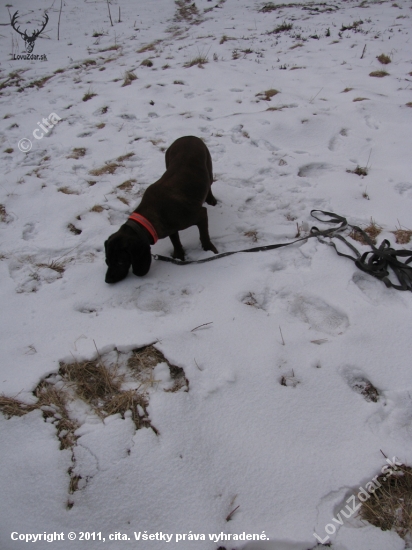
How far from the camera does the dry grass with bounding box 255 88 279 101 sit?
5191 mm

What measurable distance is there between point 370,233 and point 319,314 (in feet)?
3.55

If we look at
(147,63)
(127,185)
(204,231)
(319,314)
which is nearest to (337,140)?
(204,231)

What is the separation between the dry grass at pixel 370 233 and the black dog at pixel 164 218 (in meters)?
1.23

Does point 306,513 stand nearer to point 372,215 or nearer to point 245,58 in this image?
point 372,215

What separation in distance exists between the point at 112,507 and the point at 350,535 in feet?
3.41

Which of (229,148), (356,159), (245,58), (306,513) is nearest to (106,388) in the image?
(306,513)

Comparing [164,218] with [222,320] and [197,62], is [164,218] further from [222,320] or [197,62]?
[197,62]

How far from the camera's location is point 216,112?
195 inches

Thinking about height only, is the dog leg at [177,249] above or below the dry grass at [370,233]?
below

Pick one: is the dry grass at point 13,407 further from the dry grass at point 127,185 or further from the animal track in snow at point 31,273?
the dry grass at point 127,185

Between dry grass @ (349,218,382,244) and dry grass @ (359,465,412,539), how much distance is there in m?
1.79

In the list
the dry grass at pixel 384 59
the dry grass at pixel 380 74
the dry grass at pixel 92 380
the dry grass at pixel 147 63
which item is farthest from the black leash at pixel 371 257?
the dry grass at pixel 147 63

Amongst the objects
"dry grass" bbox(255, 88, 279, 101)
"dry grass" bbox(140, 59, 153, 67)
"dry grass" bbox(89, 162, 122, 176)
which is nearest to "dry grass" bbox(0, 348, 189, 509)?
"dry grass" bbox(89, 162, 122, 176)

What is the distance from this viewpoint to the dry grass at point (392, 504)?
53.5 inches
